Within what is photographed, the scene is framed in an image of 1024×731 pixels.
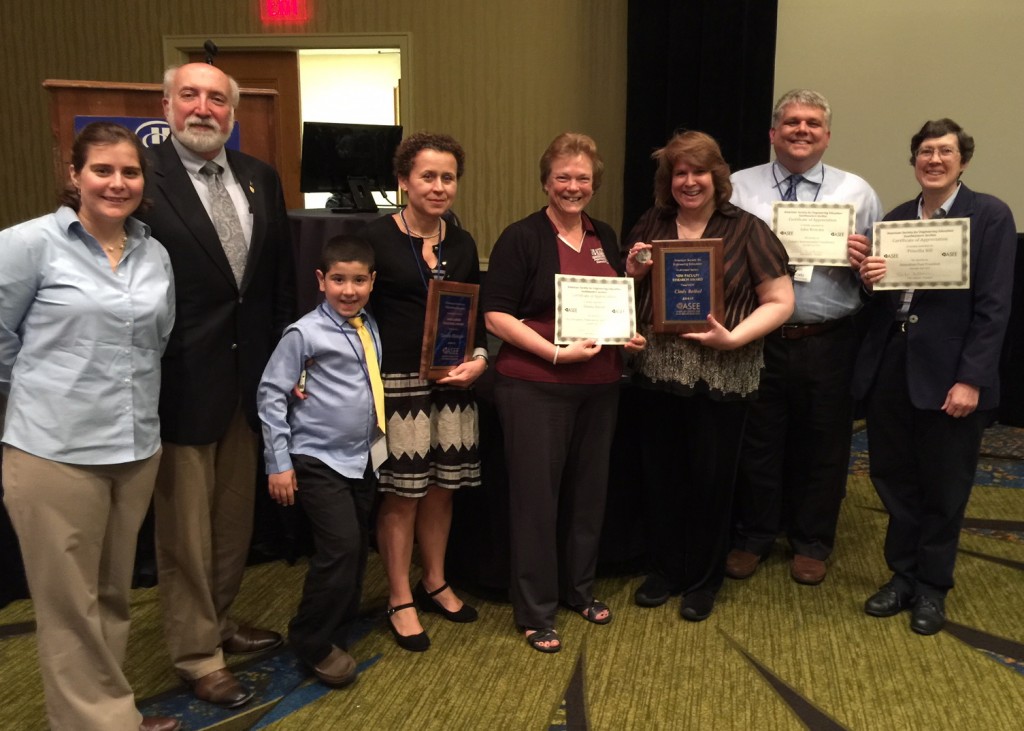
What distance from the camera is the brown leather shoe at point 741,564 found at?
3250 mm

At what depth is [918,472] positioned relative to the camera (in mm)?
2875

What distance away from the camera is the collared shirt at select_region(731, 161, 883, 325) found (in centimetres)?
293

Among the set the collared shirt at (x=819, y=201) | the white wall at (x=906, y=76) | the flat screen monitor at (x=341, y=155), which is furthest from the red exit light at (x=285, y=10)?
the collared shirt at (x=819, y=201)

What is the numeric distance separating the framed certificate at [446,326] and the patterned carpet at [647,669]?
2.97ft

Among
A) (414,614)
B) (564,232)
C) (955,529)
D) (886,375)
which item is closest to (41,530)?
(414,614)

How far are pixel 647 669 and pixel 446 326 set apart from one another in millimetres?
1183

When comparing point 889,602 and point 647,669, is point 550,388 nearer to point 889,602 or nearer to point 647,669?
point 647,669

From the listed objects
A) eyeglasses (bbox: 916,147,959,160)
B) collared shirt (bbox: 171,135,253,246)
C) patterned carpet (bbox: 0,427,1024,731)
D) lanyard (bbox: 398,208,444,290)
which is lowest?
patterned carpet (bbox: 0,427,1024,731)

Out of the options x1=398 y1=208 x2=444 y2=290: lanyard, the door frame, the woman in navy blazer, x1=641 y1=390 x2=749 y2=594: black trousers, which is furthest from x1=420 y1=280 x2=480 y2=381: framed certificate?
the door frame

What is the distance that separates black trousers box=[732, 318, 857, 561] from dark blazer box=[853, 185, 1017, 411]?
318 millimetres

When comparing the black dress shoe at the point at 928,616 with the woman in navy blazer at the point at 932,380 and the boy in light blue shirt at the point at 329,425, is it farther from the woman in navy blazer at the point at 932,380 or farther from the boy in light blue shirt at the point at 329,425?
the boy in light blue shirt at the point at 329,425

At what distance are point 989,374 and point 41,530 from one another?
2.60m

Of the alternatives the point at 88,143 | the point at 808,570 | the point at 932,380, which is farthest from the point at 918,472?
the point at 88,143

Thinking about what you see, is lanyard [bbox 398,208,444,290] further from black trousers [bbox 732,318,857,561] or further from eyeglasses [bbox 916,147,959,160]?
eyeglasses [bbox 916,147,959,160]
